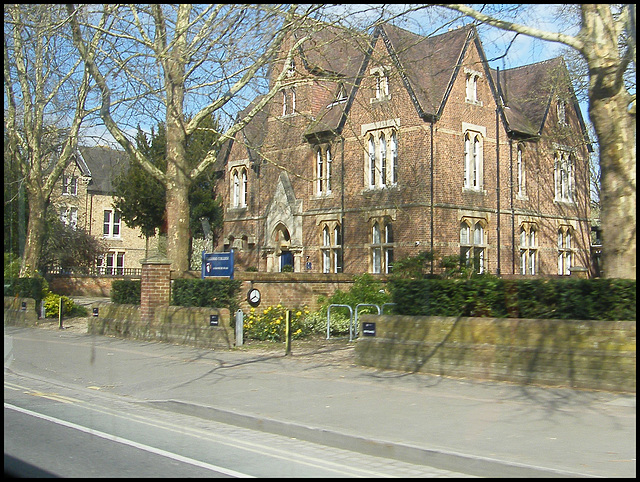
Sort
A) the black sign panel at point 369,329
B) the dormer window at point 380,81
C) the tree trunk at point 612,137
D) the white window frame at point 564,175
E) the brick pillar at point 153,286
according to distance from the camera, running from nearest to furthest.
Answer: the tree trunk at point 612,137 → the black sign panel at point 369,329 → the dormer window at point 380,81 → the brick pillar at point 153,286 → the white window frame at point 564,175

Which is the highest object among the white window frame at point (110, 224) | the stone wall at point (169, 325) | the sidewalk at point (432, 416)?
the white window frame at point (110, 224)

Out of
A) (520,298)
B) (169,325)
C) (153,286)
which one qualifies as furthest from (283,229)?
(520,298)

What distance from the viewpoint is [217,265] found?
19.0 metres

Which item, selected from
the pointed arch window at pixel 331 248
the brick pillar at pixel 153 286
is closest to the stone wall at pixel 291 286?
the brick pillar at pixel 153 286

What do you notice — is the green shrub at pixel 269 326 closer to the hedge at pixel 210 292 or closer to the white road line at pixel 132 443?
the hedge at pixel 210 292

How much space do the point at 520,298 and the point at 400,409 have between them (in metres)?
3.45

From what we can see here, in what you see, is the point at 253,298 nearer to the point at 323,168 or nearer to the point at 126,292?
the point at 126,292

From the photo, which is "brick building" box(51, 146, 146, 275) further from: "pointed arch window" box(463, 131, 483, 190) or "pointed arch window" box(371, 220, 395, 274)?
"pointed arch window" box(463, 131, 483, 190)

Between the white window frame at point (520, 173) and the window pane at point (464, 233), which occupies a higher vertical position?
the white window frame at point (520, 173)

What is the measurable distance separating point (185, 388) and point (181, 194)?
8843mm


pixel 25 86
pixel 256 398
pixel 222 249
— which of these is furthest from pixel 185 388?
pixel 222 249

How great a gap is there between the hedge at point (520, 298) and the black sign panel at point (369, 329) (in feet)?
1.81

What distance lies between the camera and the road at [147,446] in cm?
703

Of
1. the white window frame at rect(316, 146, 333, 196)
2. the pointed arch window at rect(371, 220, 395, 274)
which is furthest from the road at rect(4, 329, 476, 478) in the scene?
the white window frame at rect(316, 146, 333, 196)
